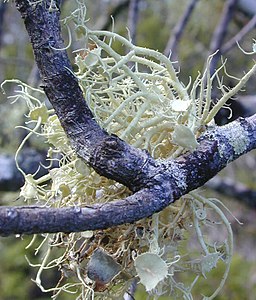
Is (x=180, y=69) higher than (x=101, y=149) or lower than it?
lower

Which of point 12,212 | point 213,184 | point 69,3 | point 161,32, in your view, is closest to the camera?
point 12,212

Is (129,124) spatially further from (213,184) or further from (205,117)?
(213,184)

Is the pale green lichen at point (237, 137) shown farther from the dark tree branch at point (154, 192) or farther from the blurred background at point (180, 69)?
the blurred background at point (180, 69)

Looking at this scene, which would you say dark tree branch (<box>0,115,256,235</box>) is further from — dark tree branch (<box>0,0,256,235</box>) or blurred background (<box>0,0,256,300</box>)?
blurred background (<box>0,0,256,300</box>)

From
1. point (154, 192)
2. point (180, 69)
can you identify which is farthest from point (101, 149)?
point (180, 69)

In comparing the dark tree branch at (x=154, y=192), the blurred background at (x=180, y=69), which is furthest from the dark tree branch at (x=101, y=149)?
the blurred background at (x=180, y=69)

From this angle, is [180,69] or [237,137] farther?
[180,69]

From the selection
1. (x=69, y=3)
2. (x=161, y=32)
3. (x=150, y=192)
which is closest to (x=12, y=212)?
(x=150, y=192)

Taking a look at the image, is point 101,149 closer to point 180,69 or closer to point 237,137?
point 237,137

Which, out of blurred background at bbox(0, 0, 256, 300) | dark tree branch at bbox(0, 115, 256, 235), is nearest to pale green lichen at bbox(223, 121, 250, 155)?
dark tree branch at bbox(0, 115, 256, 235)
